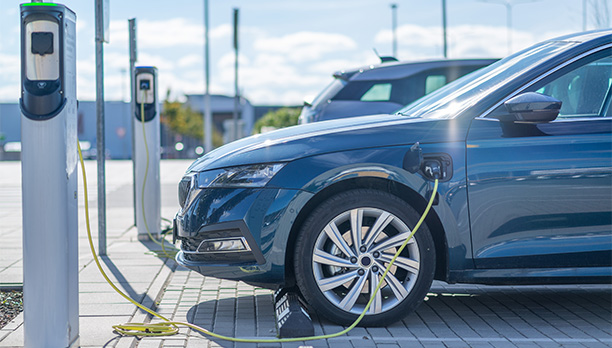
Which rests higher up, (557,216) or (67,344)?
(557,216)

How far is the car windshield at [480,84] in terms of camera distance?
459 cm

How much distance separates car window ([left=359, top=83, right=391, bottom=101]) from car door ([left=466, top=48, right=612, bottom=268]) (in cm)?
449

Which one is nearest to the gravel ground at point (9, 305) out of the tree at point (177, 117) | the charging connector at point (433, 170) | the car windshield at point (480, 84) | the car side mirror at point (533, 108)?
the charging connector at point (433, 170)

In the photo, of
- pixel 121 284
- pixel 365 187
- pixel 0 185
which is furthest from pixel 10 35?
pixel 0 185

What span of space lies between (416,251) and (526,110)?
0.99 m

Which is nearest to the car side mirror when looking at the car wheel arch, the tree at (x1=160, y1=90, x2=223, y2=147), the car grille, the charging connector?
the charging connector

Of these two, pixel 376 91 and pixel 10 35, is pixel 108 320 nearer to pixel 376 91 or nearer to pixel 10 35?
pixel 10 35

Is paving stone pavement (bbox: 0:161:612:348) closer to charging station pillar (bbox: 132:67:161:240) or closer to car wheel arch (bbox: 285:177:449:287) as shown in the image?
car wheel arch (bbox: 285:177:449:287)

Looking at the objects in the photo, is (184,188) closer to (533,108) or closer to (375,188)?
(375,188)

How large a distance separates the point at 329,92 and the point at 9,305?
4996mm

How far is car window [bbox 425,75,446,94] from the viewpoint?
9.02 metres

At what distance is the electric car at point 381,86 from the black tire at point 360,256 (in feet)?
14.7

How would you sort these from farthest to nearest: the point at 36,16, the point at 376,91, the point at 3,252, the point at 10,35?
the point at 376,91 < the point at 3,252 < the point at 10,35 < the point at 36,16

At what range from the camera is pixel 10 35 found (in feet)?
17.7
